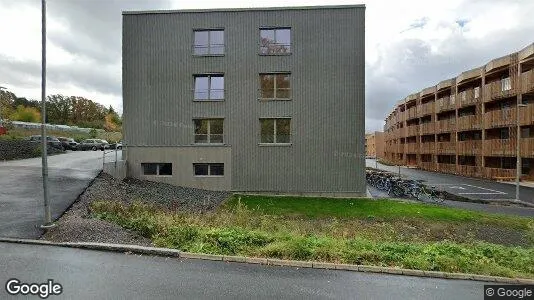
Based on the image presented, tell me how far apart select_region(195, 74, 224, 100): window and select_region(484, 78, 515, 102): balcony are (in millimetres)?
29807

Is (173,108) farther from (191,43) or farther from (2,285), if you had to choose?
(2,285)

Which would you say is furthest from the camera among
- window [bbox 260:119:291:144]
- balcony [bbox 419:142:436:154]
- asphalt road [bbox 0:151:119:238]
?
balcony [bbox 419:142:436:154]

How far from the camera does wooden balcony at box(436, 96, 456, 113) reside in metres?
46.4

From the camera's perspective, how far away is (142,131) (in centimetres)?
2548

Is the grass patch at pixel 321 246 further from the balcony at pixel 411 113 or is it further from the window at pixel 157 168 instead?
the balcony at pixel 411 113

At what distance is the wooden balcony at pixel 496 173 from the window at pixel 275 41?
2733cm

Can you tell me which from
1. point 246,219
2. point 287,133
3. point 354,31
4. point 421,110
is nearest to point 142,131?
point 287,133

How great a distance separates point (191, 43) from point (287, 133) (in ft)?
32.3

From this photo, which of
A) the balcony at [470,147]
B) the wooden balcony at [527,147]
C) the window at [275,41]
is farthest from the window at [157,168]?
the balcony at [470,147]

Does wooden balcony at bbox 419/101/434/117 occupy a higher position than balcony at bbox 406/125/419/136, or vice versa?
wooden balcony at bbox 419/101/434/117

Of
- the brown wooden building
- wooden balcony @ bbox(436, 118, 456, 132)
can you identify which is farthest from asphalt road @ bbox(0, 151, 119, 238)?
wooden balcony @ bbox(436, 118, 456, 132)

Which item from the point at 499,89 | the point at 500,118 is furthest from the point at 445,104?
the point at 500,118

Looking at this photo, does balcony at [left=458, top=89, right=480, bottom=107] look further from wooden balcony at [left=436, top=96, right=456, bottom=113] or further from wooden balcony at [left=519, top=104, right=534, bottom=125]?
wooden balcony at [left=519, top=104, right=534, bottom=125]

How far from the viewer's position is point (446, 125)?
4800 cm
